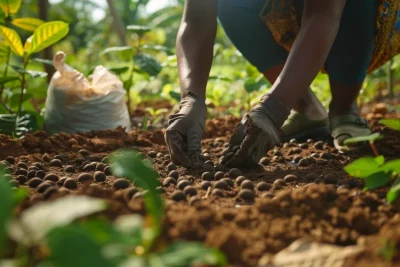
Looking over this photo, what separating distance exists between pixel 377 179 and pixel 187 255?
0.78 m

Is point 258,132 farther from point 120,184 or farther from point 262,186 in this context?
point 120,184

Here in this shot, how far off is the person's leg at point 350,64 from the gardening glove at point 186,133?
2.73ft

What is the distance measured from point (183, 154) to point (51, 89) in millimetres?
1371

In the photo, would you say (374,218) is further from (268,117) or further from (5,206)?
(5,206)

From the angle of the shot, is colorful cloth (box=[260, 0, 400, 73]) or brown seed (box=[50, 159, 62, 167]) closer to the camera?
brown seed (box=[50, 159, 62, 167])

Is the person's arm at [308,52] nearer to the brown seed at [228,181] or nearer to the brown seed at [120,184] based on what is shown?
the brown seed at [228,181]

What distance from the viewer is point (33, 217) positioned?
3.10ft

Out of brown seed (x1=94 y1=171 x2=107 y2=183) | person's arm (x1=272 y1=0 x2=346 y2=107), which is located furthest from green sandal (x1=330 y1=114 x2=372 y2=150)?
brown seed (x1=94 y1=171 x2=107 y2=183)

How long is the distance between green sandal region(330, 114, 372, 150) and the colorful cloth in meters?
0.36

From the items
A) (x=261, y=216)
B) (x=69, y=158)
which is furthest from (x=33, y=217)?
(x=69, y=158)

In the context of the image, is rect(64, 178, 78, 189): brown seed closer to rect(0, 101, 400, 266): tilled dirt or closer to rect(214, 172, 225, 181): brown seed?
rect(0, 101, 400, 266): tilled dirt

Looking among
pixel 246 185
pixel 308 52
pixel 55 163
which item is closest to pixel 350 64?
pixel 308 52

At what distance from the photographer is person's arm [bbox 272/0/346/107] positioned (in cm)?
212

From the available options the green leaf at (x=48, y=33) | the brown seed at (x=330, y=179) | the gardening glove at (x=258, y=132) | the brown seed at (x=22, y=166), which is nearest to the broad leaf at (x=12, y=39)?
the green leaf at (x=48, y=33)
